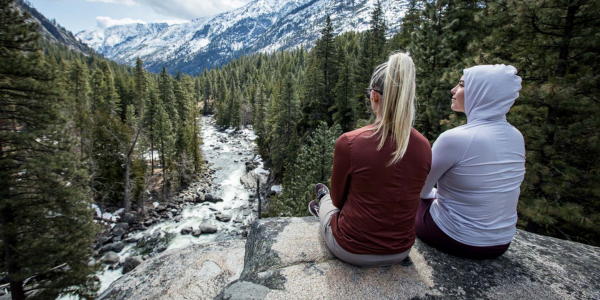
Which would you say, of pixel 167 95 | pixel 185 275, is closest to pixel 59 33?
pixel 167 95

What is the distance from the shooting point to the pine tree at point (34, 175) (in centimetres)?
881

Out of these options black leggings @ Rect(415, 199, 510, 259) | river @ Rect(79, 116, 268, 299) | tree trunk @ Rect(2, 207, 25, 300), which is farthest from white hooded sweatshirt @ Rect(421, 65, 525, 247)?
river @ Rect(79, 116, 268, 299)

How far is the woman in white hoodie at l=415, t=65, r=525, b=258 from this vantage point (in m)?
2.43

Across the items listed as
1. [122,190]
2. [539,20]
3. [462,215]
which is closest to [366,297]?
[462,215]

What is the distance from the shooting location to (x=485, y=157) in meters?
2.43

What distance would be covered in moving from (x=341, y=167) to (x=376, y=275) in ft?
4.23

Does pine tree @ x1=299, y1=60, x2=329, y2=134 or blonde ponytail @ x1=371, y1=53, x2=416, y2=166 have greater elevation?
pine tree @ x1=299, y1=60, x2=329, y2=134

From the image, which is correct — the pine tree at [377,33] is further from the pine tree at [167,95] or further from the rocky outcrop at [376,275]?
the rocky outcrop at [376,275]

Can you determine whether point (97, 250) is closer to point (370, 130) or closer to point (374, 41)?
point (370, 130)

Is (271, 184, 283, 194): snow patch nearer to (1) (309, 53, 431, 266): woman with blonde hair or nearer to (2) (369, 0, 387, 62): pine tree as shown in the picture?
(2) (369, 0, 387, 62): pine tree

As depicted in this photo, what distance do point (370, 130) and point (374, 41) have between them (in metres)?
30.7

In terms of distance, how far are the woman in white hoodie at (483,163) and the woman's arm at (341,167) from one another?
3.08 feet

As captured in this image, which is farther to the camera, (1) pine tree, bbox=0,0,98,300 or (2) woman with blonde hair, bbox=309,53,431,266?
(1) pine tree, bbox=0,0,98,300

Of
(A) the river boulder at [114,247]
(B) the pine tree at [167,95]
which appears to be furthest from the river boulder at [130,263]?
(B) the pine tree at [167,95]
